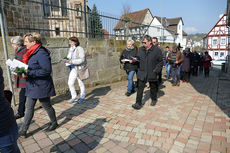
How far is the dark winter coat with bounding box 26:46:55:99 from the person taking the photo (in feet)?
9.06

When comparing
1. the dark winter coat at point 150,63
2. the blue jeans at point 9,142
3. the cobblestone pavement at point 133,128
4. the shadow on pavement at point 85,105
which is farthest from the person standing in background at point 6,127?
the dark winter coat at point 150,63

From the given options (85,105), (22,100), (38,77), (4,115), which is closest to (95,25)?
(85,105)

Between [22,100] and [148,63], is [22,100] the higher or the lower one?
the lower one

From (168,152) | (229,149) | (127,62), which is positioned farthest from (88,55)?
(229,149)

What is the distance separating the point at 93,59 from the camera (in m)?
6.70

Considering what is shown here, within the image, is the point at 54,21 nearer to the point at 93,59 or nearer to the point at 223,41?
the point at 93,59

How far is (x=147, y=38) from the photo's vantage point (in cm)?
430

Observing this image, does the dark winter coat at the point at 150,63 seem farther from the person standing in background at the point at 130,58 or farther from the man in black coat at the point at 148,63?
the person standing in background at the point at 130,58

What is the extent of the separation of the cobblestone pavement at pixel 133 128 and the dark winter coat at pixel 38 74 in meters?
0.82

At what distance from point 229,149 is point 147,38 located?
2859 millimetres

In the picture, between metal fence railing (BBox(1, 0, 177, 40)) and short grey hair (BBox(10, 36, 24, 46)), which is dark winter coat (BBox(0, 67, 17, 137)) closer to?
short grey hair (BBox(10, 36, 24, 46))

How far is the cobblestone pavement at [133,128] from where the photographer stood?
2.71 metres

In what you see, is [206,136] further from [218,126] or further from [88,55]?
[88,55]

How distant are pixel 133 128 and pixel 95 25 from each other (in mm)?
4898
